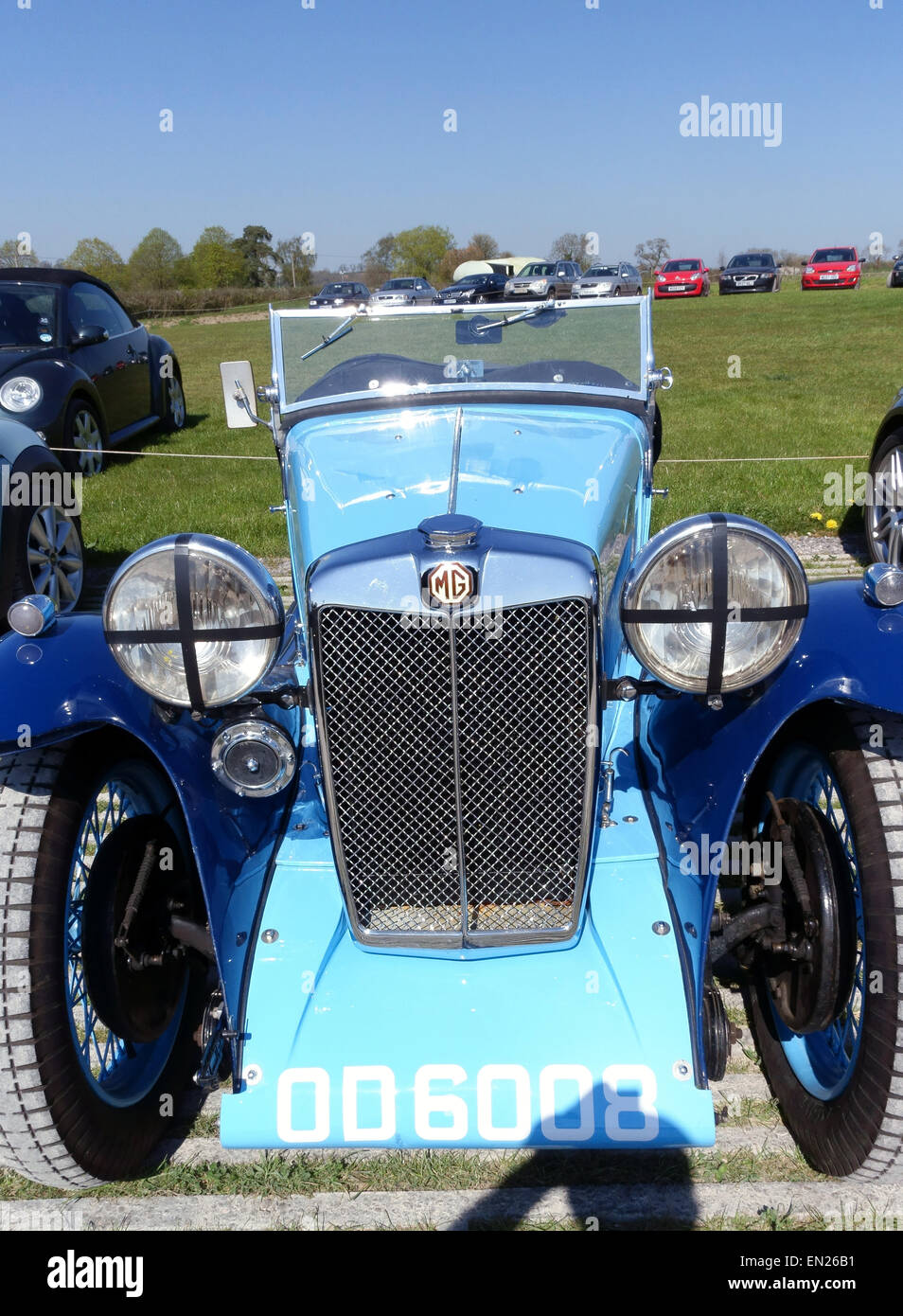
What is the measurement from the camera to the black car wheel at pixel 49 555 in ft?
17.2

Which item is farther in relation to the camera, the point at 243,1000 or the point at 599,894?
the point at 599,894

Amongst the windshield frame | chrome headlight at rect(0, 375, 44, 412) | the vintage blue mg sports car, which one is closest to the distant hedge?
the windshield frame

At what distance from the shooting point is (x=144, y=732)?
2227mm

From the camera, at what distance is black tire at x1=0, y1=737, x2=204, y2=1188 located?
2076 millimetres

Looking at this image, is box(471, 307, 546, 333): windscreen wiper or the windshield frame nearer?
box(471, 307, 546, 333): windscreen wiper

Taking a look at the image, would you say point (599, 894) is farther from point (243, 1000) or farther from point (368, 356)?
point (368, 356)

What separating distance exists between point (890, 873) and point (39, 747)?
1897 millimetres

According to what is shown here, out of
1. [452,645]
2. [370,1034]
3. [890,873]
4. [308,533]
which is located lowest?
[370,1034]

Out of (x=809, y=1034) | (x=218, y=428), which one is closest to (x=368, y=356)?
(x=809, y=1034)

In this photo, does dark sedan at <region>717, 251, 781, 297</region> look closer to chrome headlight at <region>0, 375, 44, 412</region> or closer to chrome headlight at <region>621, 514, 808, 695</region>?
chrome headlight at <region>0, 375, 44, 412</region>

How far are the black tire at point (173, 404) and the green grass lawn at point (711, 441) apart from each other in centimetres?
23

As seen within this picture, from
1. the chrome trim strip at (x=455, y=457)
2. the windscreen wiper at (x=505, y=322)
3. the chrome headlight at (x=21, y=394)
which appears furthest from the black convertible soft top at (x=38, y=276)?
the chrome trim strip at (x=455, y=457)

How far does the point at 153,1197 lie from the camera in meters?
2.30

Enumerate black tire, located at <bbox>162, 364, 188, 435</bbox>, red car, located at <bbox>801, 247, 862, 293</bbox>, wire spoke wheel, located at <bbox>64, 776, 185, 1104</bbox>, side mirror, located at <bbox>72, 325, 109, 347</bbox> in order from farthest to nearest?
red car, located at <bbox>801, 247, 862, 293</bbox>
black tire, located at <bbox>162, 364, 188, 435</bbox>
side mirror, located at <bbox>72, 325, 109, 347</bbox>
wire spoke wheel, located at <bbox>64, 776, 185, 1104</bbox>
